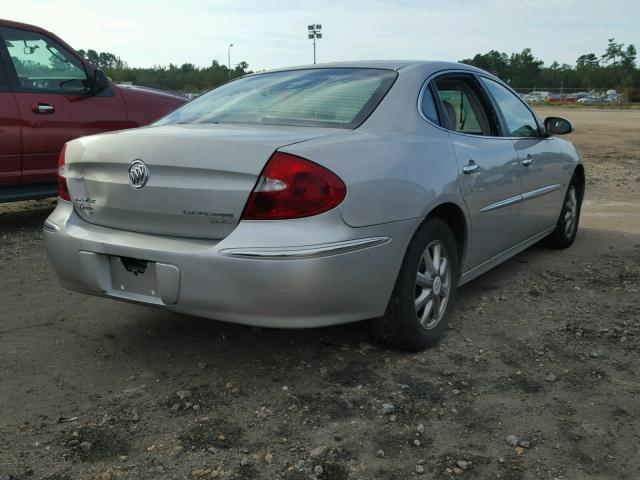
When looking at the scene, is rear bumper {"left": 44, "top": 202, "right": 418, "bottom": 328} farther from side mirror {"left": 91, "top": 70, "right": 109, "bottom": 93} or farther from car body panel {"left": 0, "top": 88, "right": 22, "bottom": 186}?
side mirror {"left": 91, "top": 70, "right": 109, "bottom": 93}

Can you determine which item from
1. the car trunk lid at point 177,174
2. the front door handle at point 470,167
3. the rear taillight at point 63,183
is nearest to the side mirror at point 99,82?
the rear taillight at point 63,183

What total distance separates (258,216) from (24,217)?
5.09m

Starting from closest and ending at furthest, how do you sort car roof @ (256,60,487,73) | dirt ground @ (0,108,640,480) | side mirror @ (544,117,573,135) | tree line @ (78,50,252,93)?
dirt ground @ (0,108,640,480) → car roof @ (256,60,487,73) → side mirror @ (544,117,573,135) → tree line @ (78,50,252,93)

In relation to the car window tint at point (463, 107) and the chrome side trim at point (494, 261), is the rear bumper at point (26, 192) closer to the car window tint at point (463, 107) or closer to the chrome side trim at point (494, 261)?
the car window tint at point (463, 107)

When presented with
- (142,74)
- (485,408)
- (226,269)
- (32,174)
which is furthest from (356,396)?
(142,74)

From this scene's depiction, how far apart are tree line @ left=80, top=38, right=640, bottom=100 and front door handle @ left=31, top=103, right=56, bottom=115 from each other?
80.3 meters

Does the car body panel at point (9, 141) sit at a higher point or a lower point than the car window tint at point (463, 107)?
lower

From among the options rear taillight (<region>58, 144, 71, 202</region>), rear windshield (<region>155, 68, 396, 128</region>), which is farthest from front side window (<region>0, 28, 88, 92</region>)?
rear taillight (<region>58, 144, 71, 202</region>)

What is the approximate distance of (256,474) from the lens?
230 cm

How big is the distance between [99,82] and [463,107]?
3.93 m

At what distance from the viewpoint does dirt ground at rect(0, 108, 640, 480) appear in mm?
2383

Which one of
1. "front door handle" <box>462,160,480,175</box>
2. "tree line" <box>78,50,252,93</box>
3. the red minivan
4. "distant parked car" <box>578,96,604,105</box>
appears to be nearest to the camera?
"front door handle" <box>462,160,480,175</box>

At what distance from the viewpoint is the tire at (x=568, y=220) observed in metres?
5.40

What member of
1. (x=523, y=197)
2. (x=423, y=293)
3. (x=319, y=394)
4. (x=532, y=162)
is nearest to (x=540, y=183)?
(x=532, y=162)
